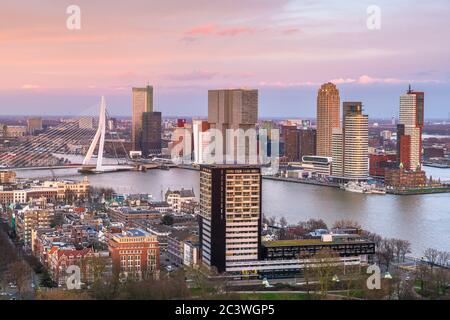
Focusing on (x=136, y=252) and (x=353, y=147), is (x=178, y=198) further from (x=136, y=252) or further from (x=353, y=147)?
(x=353, y=147)

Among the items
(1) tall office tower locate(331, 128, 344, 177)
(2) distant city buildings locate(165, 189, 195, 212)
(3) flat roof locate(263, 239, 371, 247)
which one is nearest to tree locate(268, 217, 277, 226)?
(3) flat roof locate(263, 239, 371, 247)

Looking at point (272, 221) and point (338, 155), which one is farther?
point (338, 155)

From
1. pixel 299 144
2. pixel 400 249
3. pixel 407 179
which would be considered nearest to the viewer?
pixel 400 249

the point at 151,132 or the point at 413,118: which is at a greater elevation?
the point at 413,118

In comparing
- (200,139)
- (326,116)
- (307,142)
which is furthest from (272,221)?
(307,142)

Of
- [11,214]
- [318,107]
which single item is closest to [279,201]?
[11,214]

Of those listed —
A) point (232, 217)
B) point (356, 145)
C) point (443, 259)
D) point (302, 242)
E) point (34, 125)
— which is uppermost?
point (34, 125)
